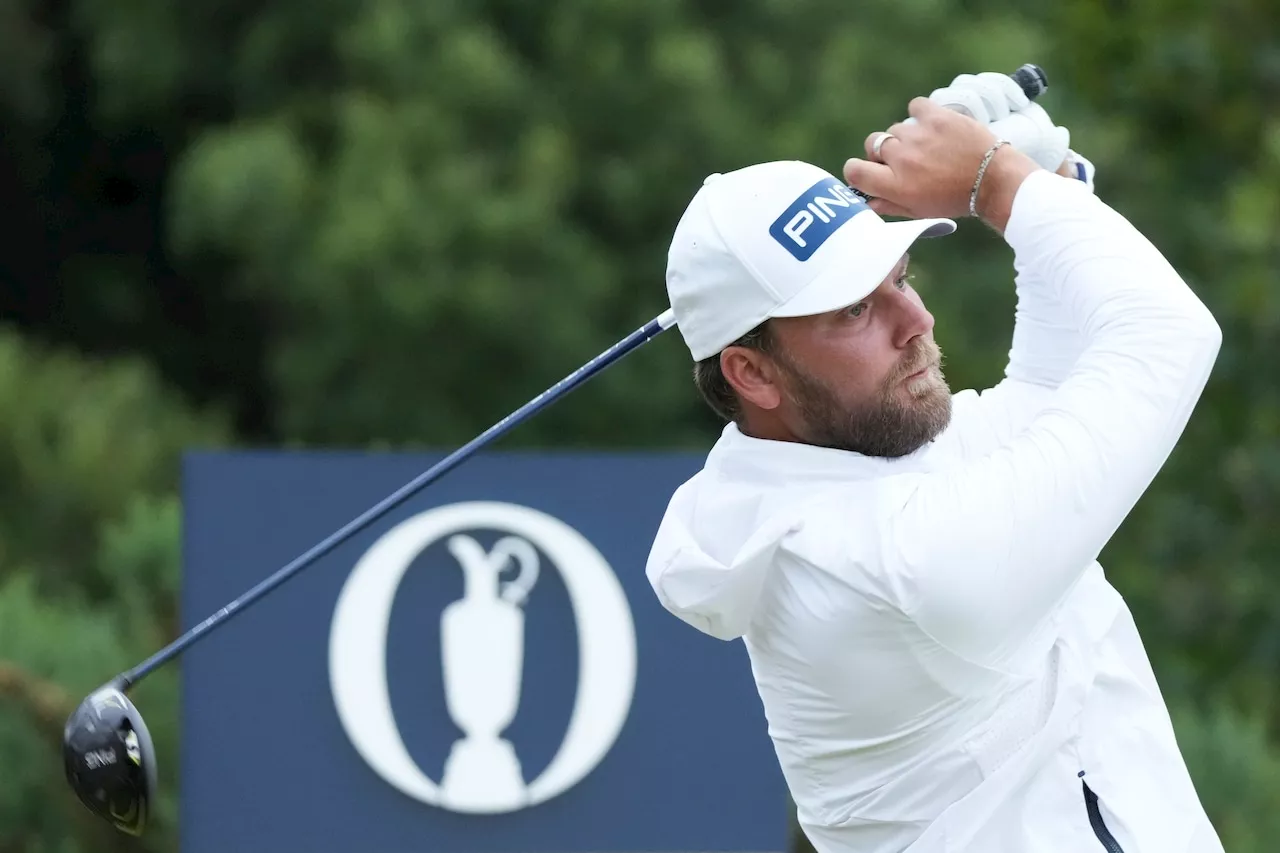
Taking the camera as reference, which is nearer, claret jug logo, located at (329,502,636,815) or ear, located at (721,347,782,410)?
ear, located at (721,347,782,410)

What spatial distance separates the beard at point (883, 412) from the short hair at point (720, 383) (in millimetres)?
39

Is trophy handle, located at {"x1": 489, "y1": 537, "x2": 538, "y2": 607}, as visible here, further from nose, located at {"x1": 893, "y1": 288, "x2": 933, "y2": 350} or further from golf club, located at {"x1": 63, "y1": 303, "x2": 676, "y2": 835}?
nose, located at {"x1": 893, "y1": 288, "x2": 933, "y2": 350}

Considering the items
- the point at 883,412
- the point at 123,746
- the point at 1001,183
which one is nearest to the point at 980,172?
the point at 1001,183

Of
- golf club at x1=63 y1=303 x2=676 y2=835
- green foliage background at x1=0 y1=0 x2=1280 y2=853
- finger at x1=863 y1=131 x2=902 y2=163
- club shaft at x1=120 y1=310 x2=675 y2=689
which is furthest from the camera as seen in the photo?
green foliage background at x1=0 y1=0 x2=1280 y2=853

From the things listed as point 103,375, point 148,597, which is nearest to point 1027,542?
point 148,597

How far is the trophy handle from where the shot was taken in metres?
3.63

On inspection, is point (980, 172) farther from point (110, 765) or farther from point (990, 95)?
point (110, 765)

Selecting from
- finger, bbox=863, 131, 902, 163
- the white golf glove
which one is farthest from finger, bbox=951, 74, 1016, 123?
finger, bbox=863, 131, 902, 163

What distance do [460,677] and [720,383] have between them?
1889 mm

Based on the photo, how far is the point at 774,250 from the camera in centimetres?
172

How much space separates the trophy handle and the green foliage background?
2.70 meters

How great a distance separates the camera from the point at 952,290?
7176 mm

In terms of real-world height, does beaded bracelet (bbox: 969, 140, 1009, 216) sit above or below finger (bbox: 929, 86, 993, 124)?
below

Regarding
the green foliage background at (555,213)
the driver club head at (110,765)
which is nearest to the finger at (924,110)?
the driver club head at (110,765)
